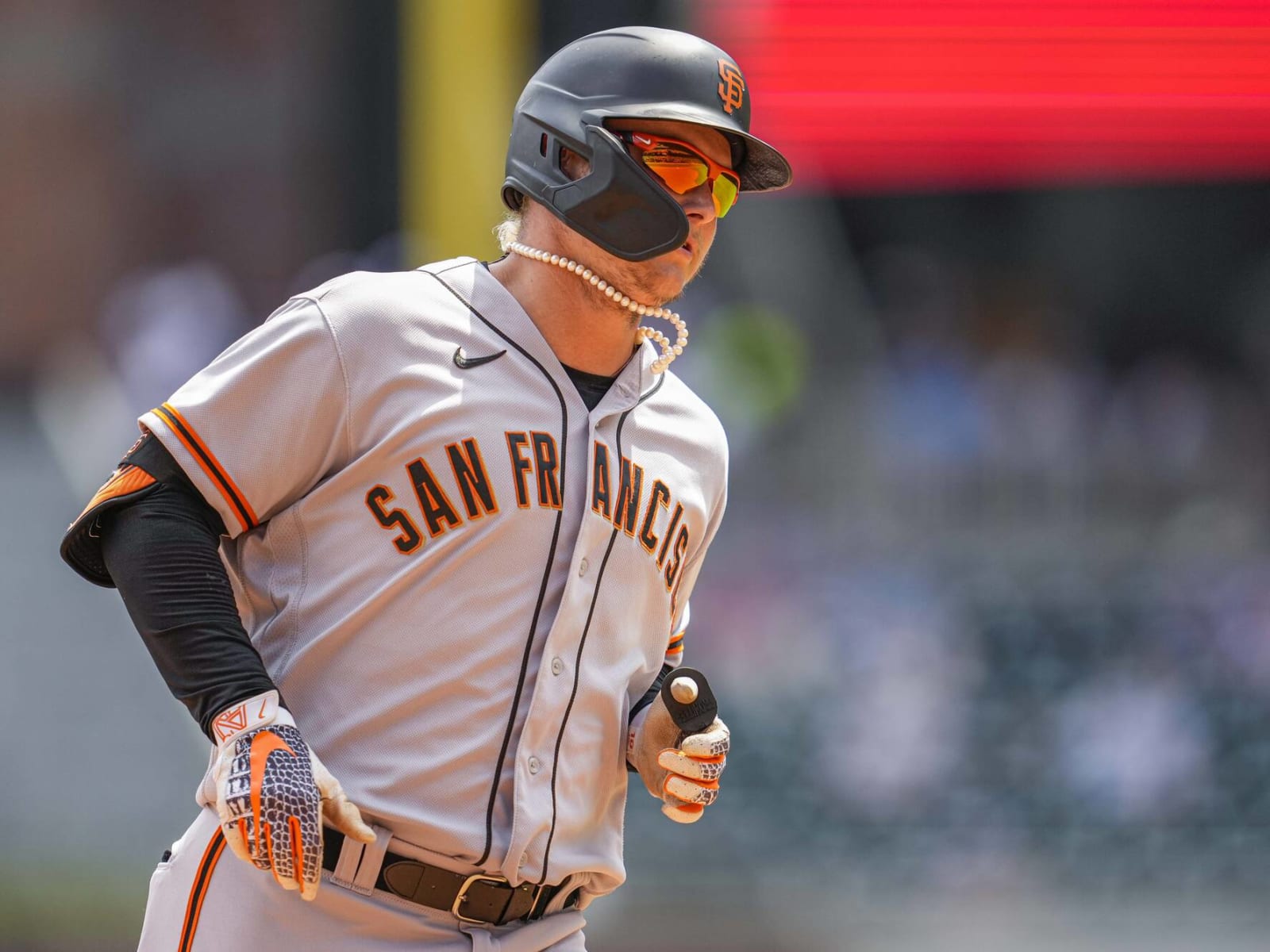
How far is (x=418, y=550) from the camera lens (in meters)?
2.32

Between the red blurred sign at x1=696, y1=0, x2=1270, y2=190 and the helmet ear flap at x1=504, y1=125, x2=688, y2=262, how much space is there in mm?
5026

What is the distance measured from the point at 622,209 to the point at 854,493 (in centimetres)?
535

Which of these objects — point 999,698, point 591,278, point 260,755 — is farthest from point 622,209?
point 999,698

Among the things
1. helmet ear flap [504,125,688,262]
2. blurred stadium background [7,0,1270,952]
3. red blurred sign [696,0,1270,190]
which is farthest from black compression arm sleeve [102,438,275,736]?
red blurred sign [696,0,1270,190]

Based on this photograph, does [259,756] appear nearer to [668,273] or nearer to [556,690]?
[556,690]

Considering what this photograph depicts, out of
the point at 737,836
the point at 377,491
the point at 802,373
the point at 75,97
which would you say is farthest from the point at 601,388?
the point at 75,97

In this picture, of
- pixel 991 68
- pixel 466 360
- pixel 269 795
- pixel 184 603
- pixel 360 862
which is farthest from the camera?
pixel 991 68

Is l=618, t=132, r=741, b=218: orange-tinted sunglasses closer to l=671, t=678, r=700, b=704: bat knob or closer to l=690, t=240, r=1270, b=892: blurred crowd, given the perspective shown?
l=671, t=678, r=700, b=704: bat knob

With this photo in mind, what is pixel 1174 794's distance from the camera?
691 centimetres

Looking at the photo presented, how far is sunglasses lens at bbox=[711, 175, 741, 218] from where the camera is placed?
8.63ft

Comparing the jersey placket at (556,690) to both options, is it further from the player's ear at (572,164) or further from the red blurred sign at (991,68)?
the red blurred sign at (991,68)

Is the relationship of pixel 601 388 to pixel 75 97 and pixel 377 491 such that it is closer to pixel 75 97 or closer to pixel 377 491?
pixel 377 491

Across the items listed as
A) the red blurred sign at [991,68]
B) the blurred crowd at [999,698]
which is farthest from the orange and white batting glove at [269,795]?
Answer: the red blurred sign at [991,68]

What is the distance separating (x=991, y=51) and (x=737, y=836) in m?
3.66
